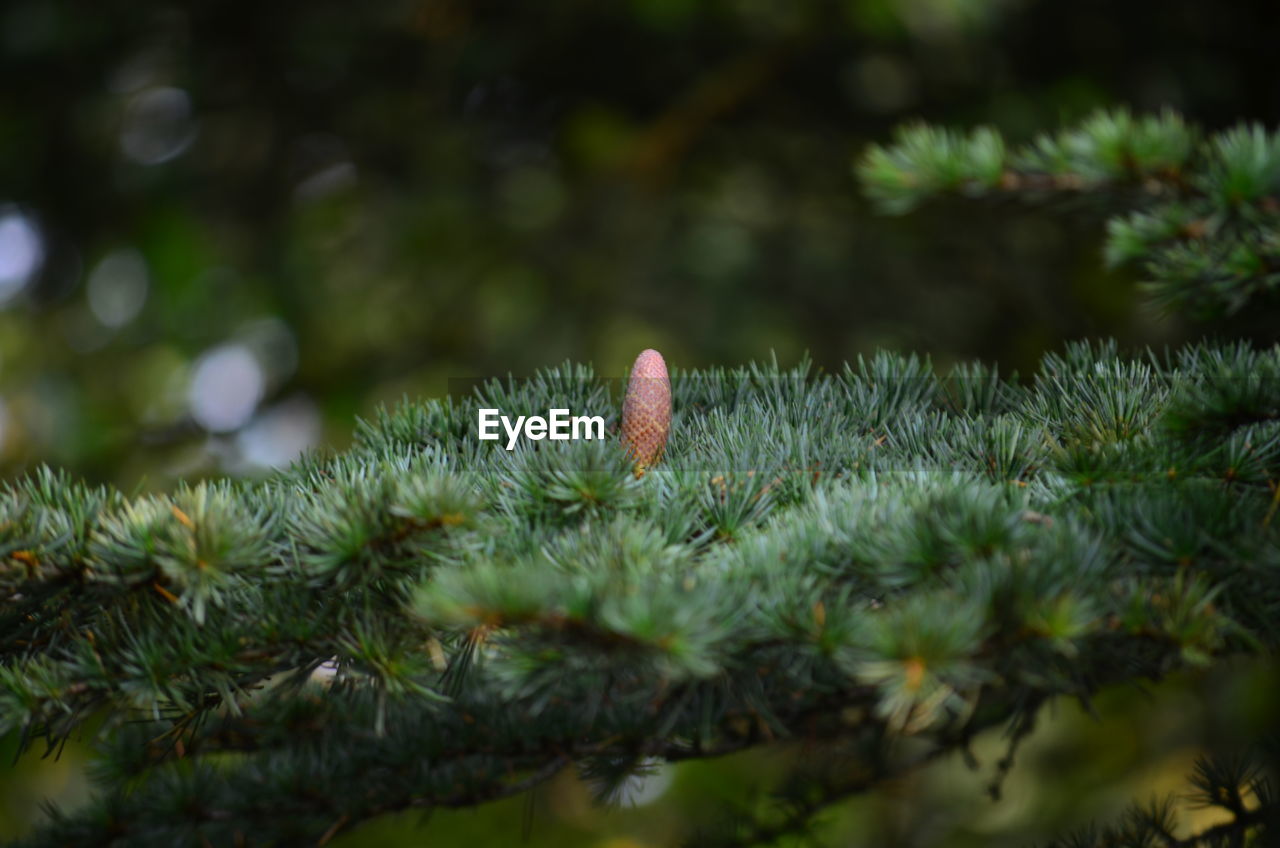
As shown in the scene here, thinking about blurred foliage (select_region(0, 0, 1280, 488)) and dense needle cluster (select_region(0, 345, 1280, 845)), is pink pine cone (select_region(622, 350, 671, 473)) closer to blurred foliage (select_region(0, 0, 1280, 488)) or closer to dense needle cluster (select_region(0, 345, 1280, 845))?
dense needle cluster (select_region(0, 345, 1280, 845))

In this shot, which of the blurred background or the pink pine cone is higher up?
the blurred background

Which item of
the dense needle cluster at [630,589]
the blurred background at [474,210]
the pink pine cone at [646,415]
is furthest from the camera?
the blurred background at [474,210]

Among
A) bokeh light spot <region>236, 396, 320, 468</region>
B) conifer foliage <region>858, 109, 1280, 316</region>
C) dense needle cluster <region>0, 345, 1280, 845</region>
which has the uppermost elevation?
bokeh light spot <region>236, 396, 320, 468</region>

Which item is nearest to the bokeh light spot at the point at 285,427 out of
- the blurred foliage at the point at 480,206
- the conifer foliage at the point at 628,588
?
the blurred foliage at the point at 480,206

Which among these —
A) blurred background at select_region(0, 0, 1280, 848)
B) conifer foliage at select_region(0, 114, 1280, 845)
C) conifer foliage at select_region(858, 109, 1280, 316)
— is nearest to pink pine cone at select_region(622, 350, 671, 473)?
conifer foliage at select_region(0, 114, 1280, 845)

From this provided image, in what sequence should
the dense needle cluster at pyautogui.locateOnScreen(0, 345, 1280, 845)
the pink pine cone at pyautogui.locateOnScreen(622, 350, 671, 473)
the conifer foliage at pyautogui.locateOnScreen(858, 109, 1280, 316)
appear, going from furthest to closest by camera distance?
the conifer foliage at pyautogui.locateOnScreen(858, 109, 1280, 316), the pink pine cone at pyautogui.locateOnScreen(622, 350, 671, 473), the dense needle cluster at pyautogui.locateOnScreen(0, 345, 1280, 845)

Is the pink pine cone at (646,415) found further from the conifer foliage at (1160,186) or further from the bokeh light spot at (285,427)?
the bokeh light spot at (285,427)

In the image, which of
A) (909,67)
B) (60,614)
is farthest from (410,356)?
(60,614)
